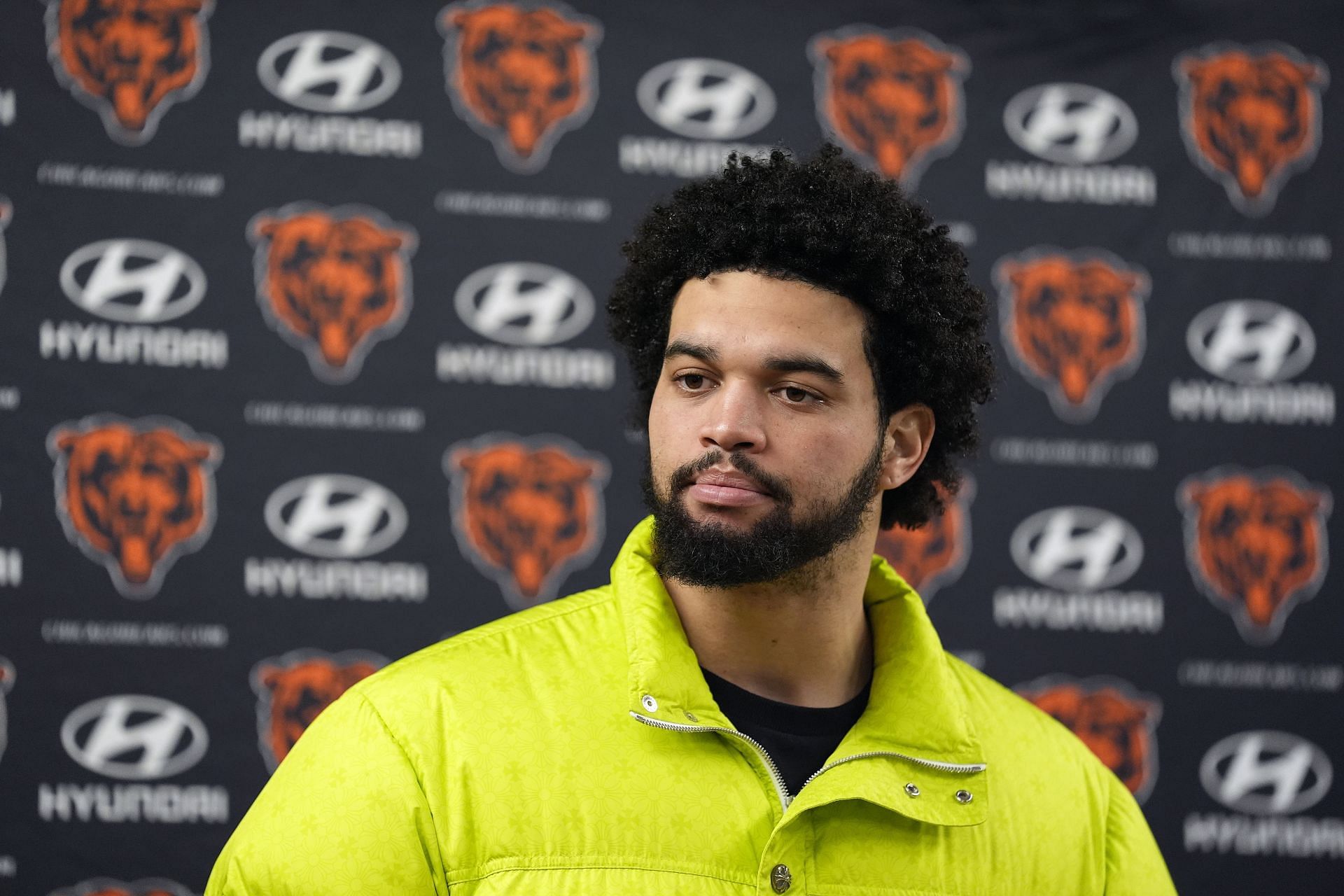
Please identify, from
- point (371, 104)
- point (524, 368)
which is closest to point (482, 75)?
point (371, 104)

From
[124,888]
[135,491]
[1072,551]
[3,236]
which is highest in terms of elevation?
[3,236]

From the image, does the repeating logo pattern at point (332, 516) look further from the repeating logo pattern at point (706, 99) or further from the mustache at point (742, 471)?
the mustache at point (742, 471)

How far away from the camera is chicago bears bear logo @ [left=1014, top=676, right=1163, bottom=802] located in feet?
8.09

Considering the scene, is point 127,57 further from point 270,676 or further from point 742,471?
point 742,471

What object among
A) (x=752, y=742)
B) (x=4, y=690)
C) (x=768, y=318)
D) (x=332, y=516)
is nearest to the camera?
(x=752, y=742)

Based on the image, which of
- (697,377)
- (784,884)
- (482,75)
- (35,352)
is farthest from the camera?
(482,75)

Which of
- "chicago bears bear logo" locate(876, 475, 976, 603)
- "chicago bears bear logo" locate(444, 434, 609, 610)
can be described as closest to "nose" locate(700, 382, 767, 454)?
"chicago bears bear logo" locate(444, 434, 609, 610)

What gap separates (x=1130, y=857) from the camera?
1442mm

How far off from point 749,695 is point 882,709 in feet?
0.50

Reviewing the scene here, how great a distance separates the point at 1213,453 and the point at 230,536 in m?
1.97

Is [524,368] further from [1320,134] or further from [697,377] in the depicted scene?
[1320,134]

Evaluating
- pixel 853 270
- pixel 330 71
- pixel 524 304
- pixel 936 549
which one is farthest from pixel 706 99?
pixel 853 270

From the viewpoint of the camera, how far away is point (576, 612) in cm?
137

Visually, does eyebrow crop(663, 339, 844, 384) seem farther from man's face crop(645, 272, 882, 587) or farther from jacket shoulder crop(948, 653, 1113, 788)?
jacket shoulder crop(948, 653, 1113, 788)
